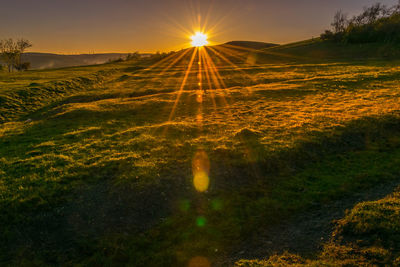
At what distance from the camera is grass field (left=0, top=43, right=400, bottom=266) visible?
899 cm

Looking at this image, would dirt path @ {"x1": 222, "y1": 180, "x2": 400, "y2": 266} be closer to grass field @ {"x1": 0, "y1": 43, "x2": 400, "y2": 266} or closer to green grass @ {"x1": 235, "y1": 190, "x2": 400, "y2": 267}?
grass field @ {"x1": 0, "y1": 43, "x2": 400, "y2": 266}

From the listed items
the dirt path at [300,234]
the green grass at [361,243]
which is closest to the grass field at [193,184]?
the green grass at [361,243]

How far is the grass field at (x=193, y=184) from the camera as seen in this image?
899 centimetres

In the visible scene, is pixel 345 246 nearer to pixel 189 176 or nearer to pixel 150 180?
pixel 189 176

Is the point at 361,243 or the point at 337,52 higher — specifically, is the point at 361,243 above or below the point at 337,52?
below

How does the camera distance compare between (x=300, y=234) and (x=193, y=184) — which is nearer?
(x=300, y=234)

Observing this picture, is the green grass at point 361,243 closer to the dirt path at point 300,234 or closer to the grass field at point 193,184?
the grass field at point 193,184

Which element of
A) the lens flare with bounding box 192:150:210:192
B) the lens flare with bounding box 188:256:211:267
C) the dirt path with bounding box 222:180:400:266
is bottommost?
the lens flare with bounding box 188:256:211:267

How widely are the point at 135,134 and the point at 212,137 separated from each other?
6984 mm

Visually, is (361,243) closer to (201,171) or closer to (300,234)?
(300,234)

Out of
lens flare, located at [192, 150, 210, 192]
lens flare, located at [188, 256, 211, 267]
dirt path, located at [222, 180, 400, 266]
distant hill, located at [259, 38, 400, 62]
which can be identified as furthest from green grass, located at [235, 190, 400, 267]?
distant hill, located at [259, 38, 400, 62]

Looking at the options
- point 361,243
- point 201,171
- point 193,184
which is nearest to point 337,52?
point 201,171

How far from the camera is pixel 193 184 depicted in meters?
12.8

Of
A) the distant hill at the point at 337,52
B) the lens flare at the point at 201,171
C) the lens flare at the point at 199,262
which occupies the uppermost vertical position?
the distant hill at the point at 337,52
